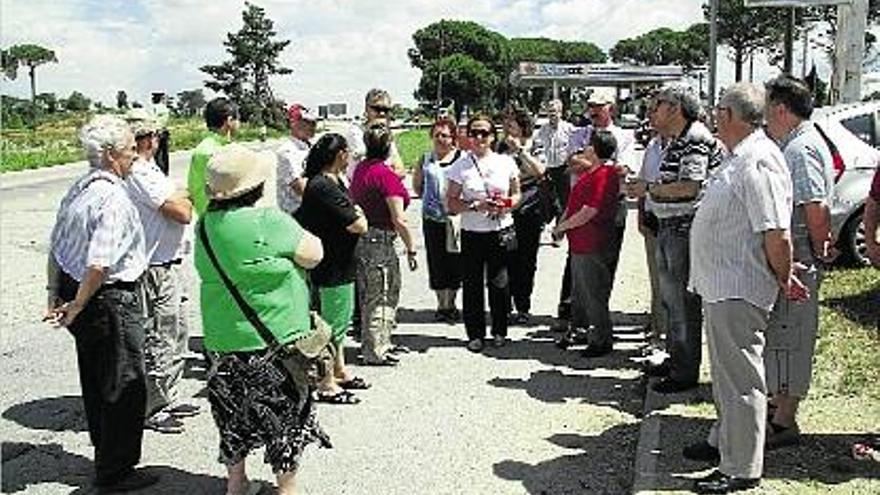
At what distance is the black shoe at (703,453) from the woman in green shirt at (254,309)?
1948mm

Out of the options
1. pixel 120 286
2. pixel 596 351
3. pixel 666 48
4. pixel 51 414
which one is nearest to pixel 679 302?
pixel 596 351

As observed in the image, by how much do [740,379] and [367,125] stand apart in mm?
3842

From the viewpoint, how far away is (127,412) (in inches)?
197

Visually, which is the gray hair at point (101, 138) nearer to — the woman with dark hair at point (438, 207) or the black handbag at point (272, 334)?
the black handbag at point (272, 334)

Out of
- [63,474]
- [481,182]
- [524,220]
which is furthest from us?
[524,220]

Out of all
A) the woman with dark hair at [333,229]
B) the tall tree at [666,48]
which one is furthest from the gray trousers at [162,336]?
the tall tree at [666,48]

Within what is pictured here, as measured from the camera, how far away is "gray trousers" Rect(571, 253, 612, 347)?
292 inches

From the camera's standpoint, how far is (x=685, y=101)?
610 cm

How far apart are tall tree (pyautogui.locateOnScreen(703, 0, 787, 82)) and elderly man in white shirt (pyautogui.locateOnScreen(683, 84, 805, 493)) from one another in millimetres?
57115

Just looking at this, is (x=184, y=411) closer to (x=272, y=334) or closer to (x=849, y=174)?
(x=272, y=334)

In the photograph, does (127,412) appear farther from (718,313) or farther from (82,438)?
(718,313)

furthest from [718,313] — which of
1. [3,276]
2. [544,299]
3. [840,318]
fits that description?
[3,276]

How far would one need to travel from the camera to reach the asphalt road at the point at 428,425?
5.17 meters

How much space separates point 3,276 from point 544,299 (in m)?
6.72
